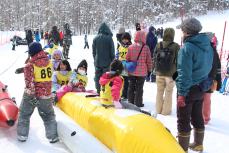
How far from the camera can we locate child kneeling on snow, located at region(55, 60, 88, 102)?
22.4ft

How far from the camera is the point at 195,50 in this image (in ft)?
15.3

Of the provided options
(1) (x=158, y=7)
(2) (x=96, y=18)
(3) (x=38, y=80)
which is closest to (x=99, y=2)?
(2) (x=96, y=18)

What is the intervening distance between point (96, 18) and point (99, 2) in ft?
40.7

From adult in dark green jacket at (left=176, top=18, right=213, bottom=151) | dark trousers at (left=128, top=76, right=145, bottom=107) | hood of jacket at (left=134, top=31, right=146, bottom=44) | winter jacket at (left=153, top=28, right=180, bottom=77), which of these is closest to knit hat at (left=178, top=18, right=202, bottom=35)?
adult in dark green jacket at (left=176, top=18, right=213, bottom=151)

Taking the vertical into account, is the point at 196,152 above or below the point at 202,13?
below

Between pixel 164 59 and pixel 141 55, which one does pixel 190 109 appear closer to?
pixel 164 59

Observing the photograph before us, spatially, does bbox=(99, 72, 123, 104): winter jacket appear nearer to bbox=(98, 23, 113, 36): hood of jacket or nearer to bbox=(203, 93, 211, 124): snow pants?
bbox=(203, 93, 211, 124): snow pants

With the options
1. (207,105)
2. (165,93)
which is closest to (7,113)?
(165,93)

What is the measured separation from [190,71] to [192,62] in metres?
0.13

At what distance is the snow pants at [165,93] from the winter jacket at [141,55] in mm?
429

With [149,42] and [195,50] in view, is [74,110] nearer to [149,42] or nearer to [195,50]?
[195,50]

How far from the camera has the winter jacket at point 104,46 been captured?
805 centimetres

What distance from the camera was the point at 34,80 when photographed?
17.4 feet

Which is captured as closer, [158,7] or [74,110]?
[74,110]
